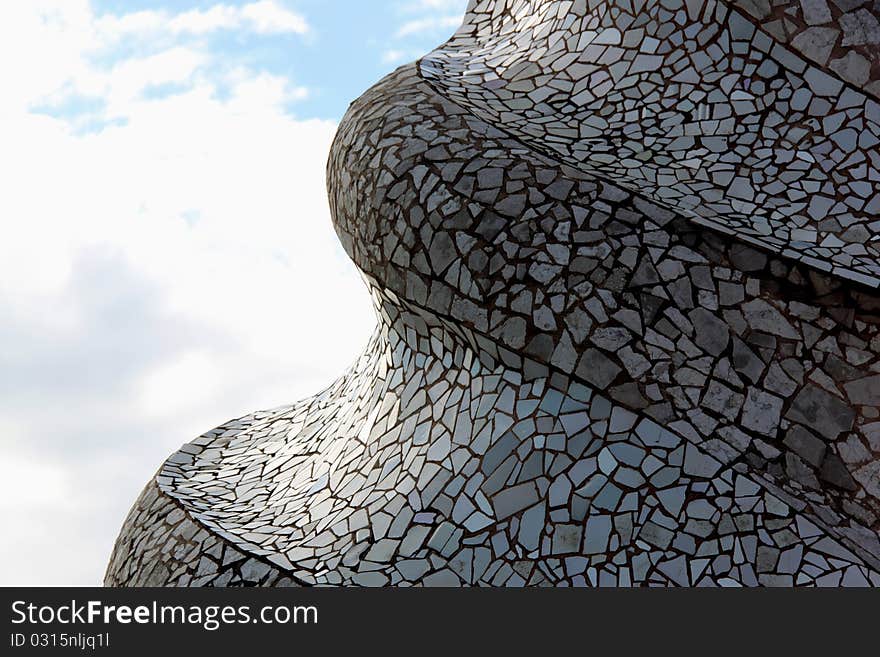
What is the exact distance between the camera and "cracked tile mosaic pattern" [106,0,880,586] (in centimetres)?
423

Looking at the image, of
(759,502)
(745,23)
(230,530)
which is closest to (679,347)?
(759,502)

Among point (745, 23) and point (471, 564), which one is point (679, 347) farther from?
point (745, 23)

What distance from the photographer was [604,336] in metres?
4.43

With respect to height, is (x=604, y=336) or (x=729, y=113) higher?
(x=729, y=113)

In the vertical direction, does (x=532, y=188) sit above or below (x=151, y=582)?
above

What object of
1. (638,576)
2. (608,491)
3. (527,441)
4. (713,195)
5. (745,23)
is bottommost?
(638,576)

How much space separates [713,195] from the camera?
487 centimetres

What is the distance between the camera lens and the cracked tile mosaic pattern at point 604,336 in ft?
13.9

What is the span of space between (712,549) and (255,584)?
1.91 m

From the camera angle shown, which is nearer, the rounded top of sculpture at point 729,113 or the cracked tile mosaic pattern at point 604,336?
the cracked tile mosaic pattern at point 604,336

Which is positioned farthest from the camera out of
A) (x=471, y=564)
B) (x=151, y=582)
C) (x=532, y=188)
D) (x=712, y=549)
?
(x=151, y=582)

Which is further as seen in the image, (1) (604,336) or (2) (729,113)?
(2) (729,113)

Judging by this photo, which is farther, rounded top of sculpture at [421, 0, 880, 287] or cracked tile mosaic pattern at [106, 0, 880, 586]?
rounded top of sculpture at [421, 0, 880, 287]

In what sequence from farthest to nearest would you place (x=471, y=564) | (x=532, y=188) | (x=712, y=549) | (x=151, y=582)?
(x=151, y=582) → (x=532, y=188) → (x=471, y=564) → (x=712, y=549)
